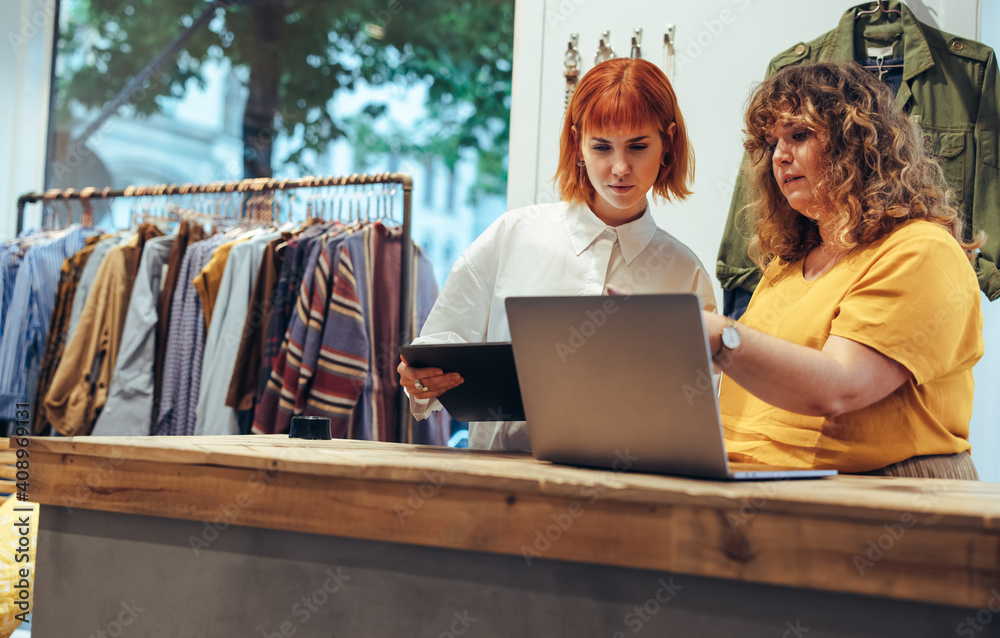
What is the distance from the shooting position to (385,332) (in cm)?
290

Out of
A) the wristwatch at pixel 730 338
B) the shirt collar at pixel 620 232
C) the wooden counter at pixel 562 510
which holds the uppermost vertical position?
the shirt collar at pixel 620 232

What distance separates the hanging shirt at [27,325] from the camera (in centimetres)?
322

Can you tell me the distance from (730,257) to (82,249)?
2.34 metres

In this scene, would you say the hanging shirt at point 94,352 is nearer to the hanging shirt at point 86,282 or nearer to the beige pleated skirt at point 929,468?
the hanging shirt at point 86,282

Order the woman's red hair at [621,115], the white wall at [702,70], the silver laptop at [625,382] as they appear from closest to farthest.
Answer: the silver laptop at [625,382], the woman's red hair at [621,115], the white wall at [702,70]

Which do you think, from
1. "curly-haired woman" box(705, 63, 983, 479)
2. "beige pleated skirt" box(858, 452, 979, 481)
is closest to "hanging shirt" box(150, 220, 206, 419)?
"curly-haired woman" box(705, 63, 983, 479)

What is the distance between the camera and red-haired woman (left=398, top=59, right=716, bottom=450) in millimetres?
1641

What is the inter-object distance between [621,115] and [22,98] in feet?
11.5

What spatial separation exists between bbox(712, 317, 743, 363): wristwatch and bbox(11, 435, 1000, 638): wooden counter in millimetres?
165

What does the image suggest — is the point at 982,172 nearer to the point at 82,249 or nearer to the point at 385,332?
the point at 385,332

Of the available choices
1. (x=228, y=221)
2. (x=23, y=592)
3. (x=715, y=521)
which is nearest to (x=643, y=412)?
(x=715, y=521)

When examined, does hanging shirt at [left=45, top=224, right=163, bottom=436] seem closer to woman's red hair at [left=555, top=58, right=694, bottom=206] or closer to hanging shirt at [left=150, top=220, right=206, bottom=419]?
hanging shirt at [left=150, top=220, right=206, bottom=419]

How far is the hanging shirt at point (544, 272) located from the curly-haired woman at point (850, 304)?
0.78 ft

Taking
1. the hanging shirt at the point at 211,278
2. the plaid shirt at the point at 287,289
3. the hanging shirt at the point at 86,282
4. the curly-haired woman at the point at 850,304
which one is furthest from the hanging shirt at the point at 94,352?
the curly-haired woman at the point at 850,304
